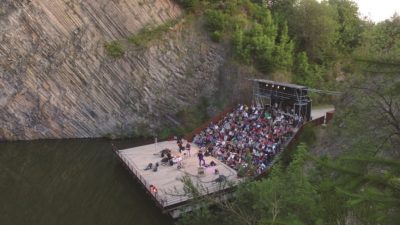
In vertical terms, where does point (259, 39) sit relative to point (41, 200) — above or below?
below

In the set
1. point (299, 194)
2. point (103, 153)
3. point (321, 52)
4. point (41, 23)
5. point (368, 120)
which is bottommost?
point (321, 52)

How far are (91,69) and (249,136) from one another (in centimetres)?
1587

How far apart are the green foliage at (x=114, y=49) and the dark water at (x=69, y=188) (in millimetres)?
7874

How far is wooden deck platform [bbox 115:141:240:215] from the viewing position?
63.7 feet

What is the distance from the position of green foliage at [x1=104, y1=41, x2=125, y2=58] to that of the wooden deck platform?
962 centimetres

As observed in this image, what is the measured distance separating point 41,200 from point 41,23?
54.4 feet

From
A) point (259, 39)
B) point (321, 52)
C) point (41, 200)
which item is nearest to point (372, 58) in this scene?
point (41, 200)

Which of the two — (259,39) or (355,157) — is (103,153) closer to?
(259,39)

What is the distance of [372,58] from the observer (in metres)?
3.17

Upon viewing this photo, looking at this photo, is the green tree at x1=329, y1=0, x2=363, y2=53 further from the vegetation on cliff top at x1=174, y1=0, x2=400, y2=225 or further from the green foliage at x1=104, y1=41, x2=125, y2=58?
the green foliage at x1=104, y1=41, x2=125, y2=58

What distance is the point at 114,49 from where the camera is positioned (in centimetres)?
3303

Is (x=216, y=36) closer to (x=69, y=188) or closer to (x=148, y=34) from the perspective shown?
(x=148, y=34)

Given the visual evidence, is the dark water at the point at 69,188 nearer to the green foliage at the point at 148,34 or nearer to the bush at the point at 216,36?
the green foliage at the point at 148,34

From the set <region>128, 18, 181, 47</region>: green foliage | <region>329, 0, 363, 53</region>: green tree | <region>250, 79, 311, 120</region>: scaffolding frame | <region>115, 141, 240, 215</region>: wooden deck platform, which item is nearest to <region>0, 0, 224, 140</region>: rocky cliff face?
<region>128, 18, 181, 47</region>: green foliage
